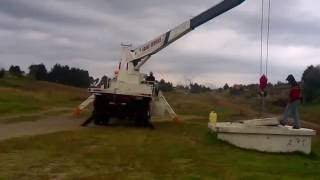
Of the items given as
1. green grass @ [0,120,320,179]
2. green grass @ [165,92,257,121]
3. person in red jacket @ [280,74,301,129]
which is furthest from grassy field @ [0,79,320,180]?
green grass @ [165,92,257,121]

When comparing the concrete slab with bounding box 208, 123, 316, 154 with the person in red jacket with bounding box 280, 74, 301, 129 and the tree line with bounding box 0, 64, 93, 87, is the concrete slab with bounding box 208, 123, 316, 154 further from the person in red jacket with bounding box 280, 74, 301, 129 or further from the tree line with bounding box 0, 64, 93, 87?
the tree line with bounding box 0, 64, 93, 87

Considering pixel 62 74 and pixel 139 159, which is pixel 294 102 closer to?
pixel 139 159

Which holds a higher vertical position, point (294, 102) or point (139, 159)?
point (294, 102)

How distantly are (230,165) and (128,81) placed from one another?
12.4 meters

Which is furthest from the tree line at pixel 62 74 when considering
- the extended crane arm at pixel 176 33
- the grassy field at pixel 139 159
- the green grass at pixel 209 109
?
the grassy field at pixel 139 159

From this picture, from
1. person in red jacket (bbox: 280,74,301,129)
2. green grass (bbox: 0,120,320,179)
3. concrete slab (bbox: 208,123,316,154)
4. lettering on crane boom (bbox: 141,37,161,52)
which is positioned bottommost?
green grass (bbox: 0,120,320,179)

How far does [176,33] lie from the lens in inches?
999

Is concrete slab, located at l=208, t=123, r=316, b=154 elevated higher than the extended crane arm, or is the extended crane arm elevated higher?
the extended crane arm

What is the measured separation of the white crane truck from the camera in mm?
23156

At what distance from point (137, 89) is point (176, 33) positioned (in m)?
3.11

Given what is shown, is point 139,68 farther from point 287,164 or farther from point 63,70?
point 63,70

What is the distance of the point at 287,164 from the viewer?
13.7 m

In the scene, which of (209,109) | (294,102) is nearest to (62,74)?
(209,109)

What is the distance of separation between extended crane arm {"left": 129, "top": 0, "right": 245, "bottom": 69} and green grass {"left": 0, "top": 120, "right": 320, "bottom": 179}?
6.95 metres
